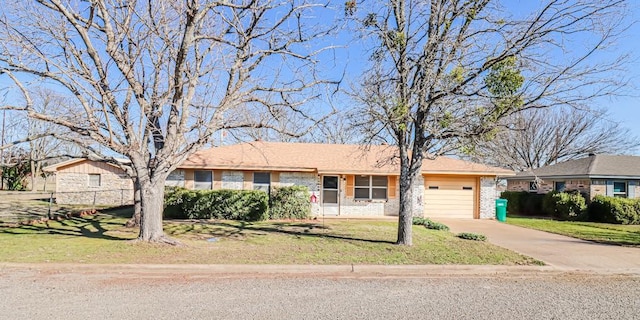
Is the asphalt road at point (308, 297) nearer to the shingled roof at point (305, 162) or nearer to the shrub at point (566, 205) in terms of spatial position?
the shingled roof at point (305, 162)

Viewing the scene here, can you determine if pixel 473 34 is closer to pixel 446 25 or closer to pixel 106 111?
pixel 446 25

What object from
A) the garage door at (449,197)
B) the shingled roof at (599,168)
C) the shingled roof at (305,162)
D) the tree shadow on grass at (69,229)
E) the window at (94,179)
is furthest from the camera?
the window at (94,179)

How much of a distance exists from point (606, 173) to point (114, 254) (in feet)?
73.9

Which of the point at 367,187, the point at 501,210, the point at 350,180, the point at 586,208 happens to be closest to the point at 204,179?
the point at 350,180

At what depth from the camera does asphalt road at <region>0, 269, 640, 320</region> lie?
498 centimetres

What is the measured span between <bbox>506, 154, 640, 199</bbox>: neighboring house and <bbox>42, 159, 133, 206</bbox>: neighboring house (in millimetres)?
24911

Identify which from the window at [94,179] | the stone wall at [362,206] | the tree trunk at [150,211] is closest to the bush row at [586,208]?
the stone wall at [362,206]

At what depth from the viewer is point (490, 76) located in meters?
8.42

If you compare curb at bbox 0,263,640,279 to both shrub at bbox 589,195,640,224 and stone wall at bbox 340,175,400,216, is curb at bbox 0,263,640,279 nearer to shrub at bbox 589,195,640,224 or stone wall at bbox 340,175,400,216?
stone wall at bbox 340,175,400,216

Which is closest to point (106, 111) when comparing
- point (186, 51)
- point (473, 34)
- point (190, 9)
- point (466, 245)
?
point (186, 51)

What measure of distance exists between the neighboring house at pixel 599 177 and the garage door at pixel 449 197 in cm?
319

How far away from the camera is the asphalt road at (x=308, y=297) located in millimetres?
4984

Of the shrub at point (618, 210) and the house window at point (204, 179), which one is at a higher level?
the house window at point (204, 179)

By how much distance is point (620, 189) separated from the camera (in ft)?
66.7
